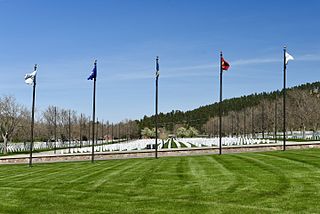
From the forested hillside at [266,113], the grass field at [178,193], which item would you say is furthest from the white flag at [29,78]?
the forested hillside at [266,113]

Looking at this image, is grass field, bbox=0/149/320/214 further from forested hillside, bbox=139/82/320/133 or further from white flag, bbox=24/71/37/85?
forested hillside, bbox=139/82/320/133

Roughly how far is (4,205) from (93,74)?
61.8 ft

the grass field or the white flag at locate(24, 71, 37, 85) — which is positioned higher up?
the white flag at locate(24, 71, 37, 85)

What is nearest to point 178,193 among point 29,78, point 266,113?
point 29,78

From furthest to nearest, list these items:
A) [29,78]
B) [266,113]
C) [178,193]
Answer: [266,113] < [29,78] < [178,193]

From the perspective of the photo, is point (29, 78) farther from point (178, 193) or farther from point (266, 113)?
point (266, 113)

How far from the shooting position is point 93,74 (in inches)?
1118

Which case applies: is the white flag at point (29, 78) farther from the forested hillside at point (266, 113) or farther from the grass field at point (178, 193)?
the forested hillside at point (266, 113)

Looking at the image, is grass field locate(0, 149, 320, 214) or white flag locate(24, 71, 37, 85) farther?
white flag locate(24, 71, 37, 85)

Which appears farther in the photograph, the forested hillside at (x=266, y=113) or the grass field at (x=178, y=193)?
the forested hillside at (x=266, y=113)

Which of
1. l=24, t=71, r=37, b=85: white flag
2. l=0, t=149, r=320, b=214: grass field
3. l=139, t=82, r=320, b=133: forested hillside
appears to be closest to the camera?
l=0, t=149, r=320, b=214: grass field

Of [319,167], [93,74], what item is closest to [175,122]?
[93,74]

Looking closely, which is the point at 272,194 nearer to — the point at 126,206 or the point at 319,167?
the point at 126,206

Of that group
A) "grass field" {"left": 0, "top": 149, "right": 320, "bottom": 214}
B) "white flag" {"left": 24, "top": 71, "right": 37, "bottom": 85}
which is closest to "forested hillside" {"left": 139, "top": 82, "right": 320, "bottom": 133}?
"white flag" {"left": 24, "top": 71, "right": 37, "bottom": 85}
